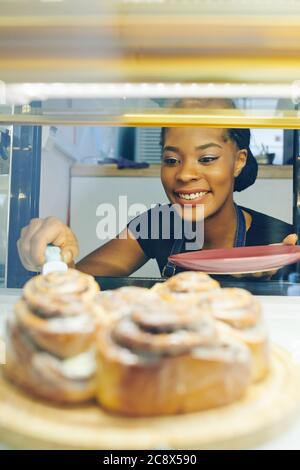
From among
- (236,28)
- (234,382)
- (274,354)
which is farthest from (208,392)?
(236,28)

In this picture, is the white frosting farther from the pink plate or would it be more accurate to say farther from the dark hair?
the dark hair

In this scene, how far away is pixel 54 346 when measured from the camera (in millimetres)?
496

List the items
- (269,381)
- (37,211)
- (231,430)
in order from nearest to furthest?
1. (231,430)
2. (269,381)
3. (37,211)

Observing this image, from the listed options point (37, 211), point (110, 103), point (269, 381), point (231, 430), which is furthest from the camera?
point (37, 211)

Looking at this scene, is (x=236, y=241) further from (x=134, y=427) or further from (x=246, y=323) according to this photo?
(x=134, y=427)

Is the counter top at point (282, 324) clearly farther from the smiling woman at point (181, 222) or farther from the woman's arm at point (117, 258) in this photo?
the woman's arm at point (117, 258)

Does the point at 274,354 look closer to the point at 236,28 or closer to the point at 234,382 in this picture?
the point at 234,382

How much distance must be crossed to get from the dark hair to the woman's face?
2 centimetres

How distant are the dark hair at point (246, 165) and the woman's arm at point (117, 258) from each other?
296mm

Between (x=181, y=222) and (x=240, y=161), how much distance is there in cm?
35

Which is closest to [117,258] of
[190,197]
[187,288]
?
[190,197]

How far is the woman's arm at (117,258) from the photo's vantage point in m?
0.97

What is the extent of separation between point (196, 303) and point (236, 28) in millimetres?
369

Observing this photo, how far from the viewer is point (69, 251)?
938mm
